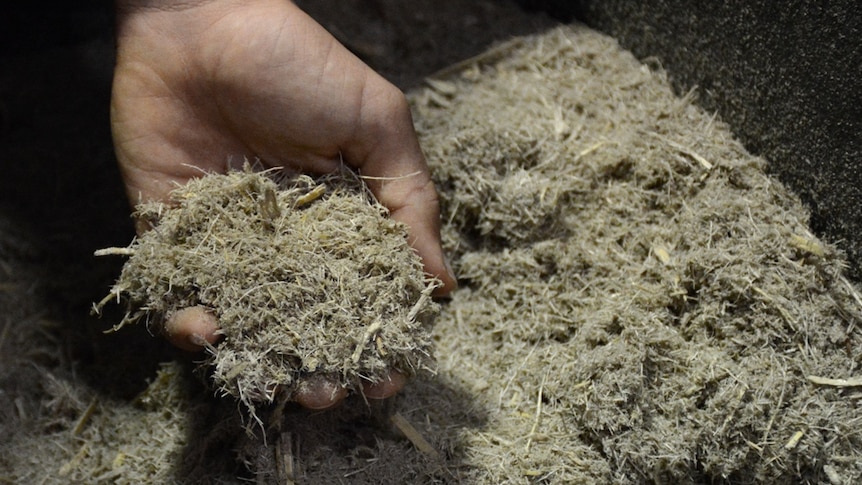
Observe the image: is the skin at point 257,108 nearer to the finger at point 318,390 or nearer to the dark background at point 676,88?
the finger at point 318,390

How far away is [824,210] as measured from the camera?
233 centimetres

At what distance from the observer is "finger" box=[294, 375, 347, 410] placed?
184 centimetres

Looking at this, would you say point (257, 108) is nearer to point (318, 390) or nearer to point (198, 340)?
point (198, 340)

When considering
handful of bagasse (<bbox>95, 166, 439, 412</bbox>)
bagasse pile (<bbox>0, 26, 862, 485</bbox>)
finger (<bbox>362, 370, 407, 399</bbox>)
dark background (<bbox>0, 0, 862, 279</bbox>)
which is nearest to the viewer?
handful of bagasse (<bbox>95, 166, 439, 412</bbox>)

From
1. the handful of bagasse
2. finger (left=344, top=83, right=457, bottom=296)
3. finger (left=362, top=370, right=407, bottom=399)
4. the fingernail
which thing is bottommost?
finger (left=362, top=370, right=407, bottom=399)

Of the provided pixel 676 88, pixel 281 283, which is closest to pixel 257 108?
pixel 281 283

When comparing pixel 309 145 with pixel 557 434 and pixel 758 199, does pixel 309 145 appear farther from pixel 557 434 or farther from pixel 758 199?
pixel 758 199

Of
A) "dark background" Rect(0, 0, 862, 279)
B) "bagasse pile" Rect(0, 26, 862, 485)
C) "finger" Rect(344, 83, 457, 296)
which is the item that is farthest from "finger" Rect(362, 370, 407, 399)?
"dark background" Rect(0, 0, 862, 279)

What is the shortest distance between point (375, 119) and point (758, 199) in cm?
121

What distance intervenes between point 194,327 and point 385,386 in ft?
1.62

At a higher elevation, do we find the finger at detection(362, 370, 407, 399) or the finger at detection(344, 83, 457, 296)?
the finger at detection(344, 83, 457, 296)

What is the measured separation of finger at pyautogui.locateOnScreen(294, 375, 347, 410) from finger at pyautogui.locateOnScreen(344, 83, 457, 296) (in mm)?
429

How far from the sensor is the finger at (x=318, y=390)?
6.04 ft

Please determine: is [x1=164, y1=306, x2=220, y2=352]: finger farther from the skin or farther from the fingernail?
the skin
